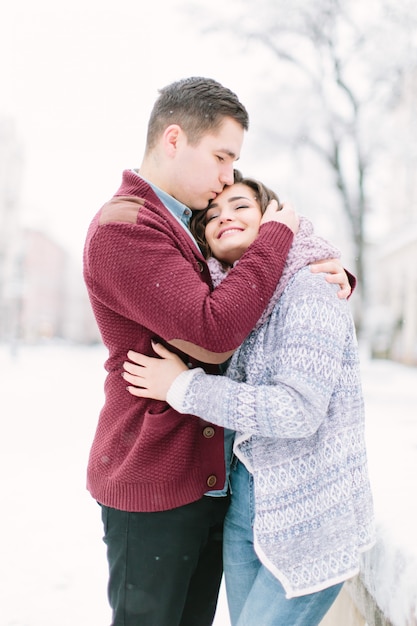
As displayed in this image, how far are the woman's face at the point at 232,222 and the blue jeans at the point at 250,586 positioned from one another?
2.32 ft

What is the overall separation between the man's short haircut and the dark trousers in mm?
1186

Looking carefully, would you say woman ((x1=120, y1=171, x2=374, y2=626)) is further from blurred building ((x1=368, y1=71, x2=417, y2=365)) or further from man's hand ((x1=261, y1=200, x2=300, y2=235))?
blurred building ((x1=368, y1=71, x2=417, y2=365))

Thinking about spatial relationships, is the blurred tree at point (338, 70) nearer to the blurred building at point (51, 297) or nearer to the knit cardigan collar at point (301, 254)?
the knit cardigan collar at point (301, 254)

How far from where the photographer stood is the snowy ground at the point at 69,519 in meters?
2.02

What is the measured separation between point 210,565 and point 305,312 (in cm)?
96

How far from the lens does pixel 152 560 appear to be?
180 cm

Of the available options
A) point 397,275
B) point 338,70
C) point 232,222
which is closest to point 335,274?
point 232,222

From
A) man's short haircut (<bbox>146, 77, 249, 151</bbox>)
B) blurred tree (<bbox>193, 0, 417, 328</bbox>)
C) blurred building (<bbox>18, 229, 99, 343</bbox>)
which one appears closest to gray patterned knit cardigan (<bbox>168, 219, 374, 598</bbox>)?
man's short haircut (<bbox>146, 77, 249, 151</bbox>)

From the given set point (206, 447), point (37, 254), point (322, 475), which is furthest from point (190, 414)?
point (37, 254)

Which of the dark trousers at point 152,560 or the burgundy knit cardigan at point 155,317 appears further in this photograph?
the dark trousers at point 152,560

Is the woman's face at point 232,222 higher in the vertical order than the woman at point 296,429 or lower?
higher

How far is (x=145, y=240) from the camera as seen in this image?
171 centimetres

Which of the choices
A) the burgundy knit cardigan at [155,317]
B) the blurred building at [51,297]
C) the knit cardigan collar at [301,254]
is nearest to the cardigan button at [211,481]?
the burgundy knit cardigan at [155,317]

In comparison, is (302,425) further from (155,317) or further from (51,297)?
(51,297)
